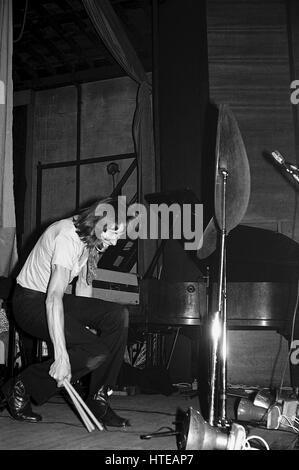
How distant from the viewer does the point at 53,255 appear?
2.26 meters

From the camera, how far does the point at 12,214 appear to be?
3.03 meters

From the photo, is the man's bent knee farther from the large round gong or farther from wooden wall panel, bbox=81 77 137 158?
wooden wall panel, bbox=81 77 137 158

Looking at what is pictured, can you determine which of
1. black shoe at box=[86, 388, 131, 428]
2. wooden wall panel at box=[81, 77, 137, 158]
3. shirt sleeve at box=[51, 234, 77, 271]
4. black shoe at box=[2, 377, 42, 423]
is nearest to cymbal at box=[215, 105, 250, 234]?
shirt sleeve at box=[51, 234, 77, 271]

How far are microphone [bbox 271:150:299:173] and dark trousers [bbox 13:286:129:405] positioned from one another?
1131 millimetres

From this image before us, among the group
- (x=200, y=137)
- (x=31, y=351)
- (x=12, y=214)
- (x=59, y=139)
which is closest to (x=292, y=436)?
(x=12, y=214)

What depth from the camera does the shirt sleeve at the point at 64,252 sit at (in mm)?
2217

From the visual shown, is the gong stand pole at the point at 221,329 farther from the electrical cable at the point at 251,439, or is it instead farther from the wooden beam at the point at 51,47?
the wooden beam at the point at 51,47

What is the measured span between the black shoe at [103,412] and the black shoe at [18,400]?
0.32m

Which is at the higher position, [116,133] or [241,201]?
[116,133]

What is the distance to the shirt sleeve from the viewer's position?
2.22m

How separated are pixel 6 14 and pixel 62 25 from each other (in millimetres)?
3585

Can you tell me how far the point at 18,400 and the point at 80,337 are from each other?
0.46 metres

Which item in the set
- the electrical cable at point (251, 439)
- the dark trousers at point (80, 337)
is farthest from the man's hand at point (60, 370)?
the electrical cable at point (251, 439)

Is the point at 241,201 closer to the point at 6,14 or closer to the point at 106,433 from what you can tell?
the point at 106,433
